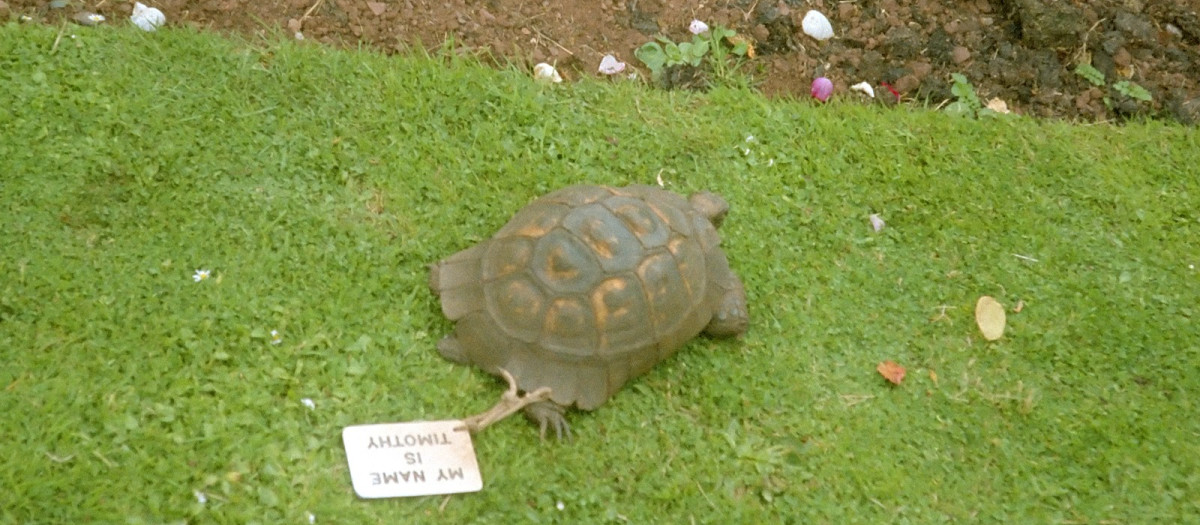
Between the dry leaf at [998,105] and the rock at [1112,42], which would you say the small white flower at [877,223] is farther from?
the rock at [1112,42]

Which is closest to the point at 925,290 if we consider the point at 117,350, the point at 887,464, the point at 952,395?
the point at 952,395

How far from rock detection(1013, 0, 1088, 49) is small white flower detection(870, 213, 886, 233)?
4.19 feet

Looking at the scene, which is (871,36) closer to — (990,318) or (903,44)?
(903,44)

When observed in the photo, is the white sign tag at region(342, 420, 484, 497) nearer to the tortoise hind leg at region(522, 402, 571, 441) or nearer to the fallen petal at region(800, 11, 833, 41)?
the tortoise hind leg at region(522, 402, 571, 441)

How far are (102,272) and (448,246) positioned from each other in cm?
97

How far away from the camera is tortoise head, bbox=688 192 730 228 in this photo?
3055 mm

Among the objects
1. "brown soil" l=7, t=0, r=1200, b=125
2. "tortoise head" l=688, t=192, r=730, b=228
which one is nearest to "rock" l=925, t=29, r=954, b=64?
"brown soil" l=7, t=0, r=1200, b=125

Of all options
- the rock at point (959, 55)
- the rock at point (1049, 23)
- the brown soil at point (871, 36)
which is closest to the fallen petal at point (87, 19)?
the brown soil at point (871, 36)

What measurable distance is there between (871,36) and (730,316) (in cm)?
171

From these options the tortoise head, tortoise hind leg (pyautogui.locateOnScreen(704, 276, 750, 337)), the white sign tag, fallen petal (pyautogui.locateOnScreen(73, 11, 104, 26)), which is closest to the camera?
the white sign tag

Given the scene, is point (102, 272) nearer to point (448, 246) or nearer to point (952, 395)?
point (448, 246)

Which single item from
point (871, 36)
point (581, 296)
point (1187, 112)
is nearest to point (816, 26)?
point (871, 36)

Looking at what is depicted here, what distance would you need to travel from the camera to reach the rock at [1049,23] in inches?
154

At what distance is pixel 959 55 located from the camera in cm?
390
